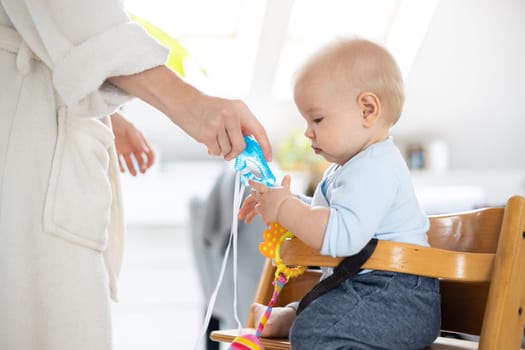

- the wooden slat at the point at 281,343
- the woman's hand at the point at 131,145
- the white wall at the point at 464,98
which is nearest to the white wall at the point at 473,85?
the white wall at the point at 464,98

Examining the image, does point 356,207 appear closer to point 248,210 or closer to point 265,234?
point 265,234

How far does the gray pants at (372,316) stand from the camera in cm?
113

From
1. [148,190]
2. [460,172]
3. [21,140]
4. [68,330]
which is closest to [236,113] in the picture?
[21,140]

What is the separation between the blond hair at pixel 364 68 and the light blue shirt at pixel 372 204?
Result: 9 cm

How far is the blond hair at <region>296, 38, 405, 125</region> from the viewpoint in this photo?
1.26 meters

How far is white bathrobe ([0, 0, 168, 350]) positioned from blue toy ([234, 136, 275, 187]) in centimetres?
20

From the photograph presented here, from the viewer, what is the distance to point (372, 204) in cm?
116

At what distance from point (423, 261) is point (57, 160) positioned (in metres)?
0.64

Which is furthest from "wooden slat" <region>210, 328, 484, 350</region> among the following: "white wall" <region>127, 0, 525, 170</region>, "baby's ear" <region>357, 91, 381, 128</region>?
"white wall" <region>127, 0, 525, 170</region>

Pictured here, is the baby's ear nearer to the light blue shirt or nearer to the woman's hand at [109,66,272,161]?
the light blue shirt

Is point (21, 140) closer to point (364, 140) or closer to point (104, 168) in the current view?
point (104, 168)

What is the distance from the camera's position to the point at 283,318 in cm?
134

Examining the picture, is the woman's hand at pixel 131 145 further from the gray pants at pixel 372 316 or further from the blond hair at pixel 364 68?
the gray pants at pixel 372 316

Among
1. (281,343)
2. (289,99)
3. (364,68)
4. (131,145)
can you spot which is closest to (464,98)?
(289,99)
